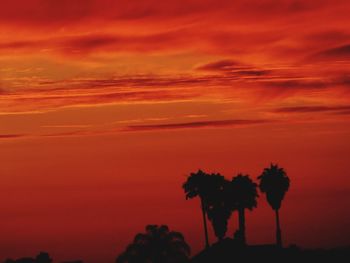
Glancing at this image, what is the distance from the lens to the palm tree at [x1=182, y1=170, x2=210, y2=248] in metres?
157

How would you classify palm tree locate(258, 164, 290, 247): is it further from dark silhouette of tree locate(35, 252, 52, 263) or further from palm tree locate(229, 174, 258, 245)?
dark silhouette of tree locate(35, 252, 52, 263)

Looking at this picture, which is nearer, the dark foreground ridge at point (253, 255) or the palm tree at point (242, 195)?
the dark foreground ridge at point (253, 255)

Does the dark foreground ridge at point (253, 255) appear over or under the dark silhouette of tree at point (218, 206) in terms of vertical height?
under

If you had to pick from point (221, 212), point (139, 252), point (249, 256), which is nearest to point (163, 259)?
point (139, 252)

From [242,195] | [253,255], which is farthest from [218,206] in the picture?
[253,255]

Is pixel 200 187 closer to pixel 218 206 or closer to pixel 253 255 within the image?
pixel 218 206

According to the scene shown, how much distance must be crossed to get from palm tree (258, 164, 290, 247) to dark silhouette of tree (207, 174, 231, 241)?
5.21m

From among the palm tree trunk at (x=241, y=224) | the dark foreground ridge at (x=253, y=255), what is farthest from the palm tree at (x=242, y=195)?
the dark foreground ridge at (x=253, y=255)

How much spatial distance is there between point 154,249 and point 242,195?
2497cm

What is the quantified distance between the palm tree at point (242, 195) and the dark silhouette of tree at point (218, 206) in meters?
1.15

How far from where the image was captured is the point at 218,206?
154375mm

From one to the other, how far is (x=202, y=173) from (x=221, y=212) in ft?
21.5

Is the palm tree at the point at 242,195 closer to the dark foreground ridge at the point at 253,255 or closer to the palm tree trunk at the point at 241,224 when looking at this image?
the palm tree trunk at the point at 241,224

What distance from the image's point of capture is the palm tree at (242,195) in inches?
6117
